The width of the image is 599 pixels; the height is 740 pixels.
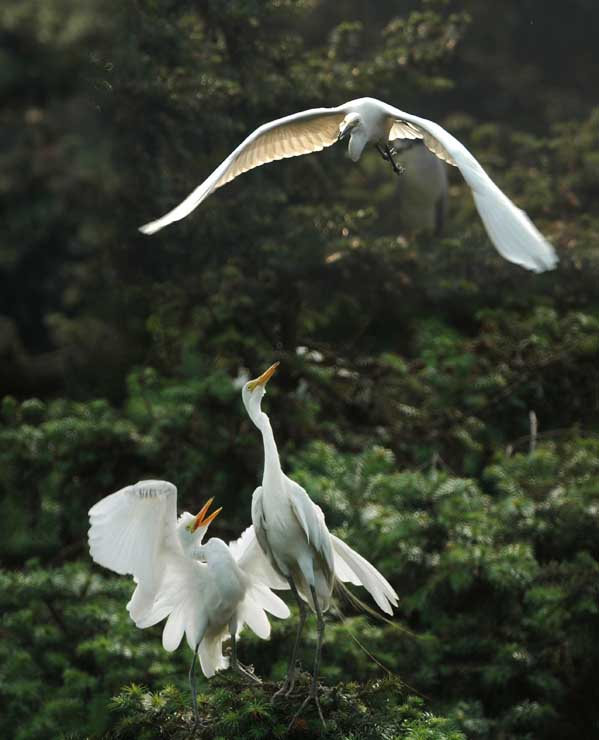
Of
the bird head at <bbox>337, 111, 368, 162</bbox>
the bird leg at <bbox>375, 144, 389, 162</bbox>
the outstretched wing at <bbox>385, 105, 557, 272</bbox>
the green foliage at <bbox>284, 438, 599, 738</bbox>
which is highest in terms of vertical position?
the outstretched wing at <bbox>385, 105, 557, 272</bbox>

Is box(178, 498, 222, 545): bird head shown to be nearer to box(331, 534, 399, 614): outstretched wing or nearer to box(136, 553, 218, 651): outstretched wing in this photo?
box(136, 553, 218, 651): outstretched wing

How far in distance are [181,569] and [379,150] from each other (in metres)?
1.32

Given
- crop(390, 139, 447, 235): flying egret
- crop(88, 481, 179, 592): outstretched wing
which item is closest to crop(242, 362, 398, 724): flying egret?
crop(88, 481, 179, 592): outstretched wing

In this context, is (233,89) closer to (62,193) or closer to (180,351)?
(180,351)

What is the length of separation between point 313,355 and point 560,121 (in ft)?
13.9

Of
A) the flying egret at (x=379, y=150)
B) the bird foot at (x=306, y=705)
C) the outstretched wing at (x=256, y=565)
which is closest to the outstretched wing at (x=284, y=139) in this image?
the flying egret at (x=379, y=150)

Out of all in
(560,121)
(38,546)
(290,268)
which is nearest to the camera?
(38,546)

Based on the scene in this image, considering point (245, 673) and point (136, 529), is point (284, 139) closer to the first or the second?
point (136, 529)

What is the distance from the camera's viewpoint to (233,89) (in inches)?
248

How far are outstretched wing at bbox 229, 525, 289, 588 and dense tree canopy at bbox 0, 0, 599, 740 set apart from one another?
309mm

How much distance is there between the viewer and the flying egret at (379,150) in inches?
102

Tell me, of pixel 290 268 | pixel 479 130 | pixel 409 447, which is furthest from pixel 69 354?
pixel 479 130

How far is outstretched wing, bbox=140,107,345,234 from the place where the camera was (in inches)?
146

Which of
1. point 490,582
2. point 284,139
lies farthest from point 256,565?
point 284,139
